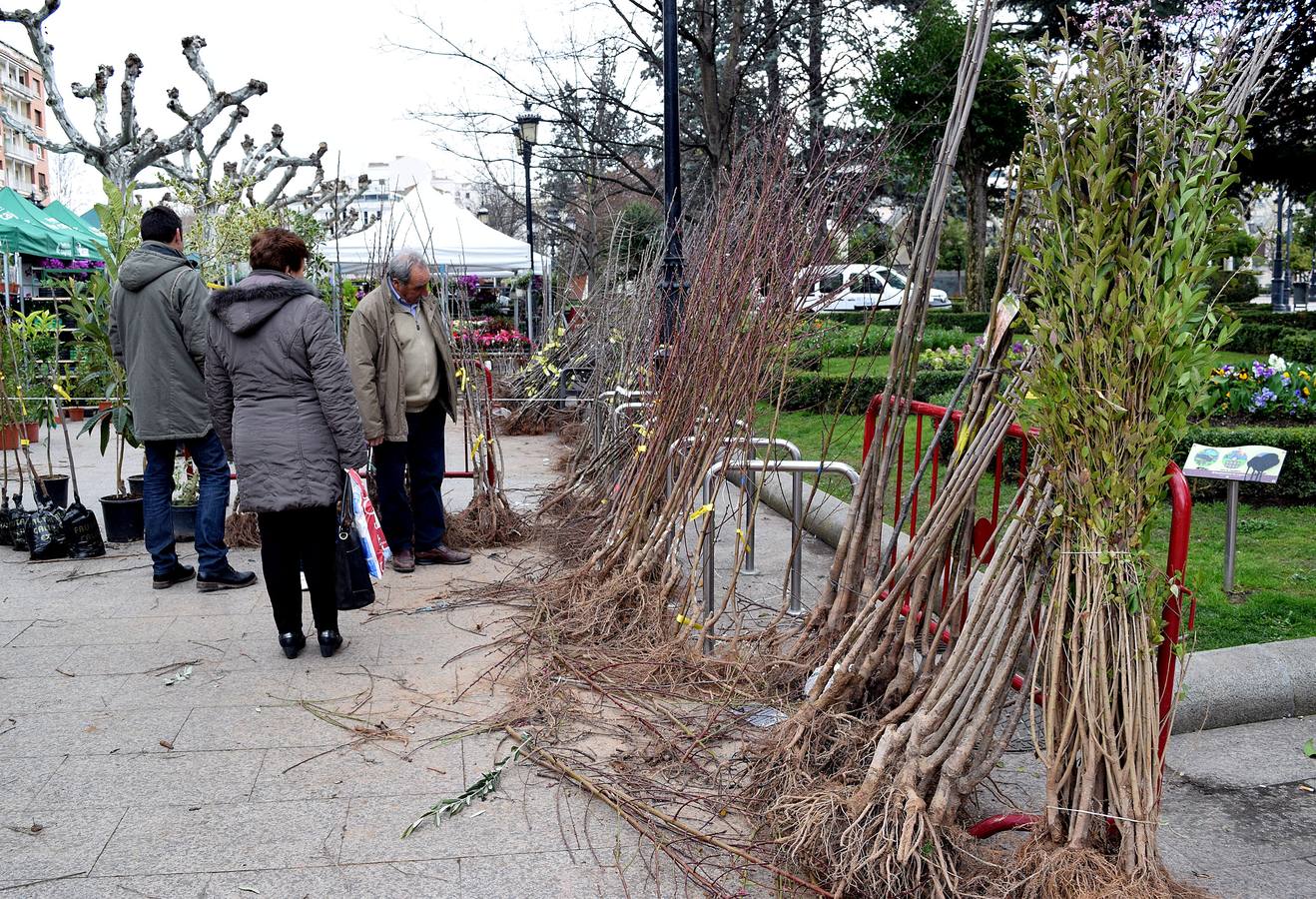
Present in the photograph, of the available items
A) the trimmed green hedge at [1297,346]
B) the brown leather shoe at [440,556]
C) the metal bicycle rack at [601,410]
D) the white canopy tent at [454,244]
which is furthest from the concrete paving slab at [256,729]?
the trimmed green hedge at [1297,346]

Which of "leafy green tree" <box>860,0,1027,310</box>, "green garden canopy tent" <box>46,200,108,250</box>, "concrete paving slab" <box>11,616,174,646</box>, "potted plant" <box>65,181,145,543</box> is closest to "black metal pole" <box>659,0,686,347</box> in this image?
"potted plant" <box>65,181,145,543</box>

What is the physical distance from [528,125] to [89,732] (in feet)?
46.9

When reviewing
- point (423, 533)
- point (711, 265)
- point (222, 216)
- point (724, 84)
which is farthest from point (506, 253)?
point (711, 265)

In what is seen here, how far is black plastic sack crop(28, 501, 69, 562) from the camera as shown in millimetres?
6344

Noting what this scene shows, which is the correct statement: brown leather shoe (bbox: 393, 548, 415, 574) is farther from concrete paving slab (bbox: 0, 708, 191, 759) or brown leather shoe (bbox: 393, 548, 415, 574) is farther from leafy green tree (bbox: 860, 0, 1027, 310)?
leafy green tree (bbox: 860, 0, 1027, 310)

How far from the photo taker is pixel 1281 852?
3.09m

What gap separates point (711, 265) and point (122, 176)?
62.8 ft

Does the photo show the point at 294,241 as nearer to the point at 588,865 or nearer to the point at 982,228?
the point at 588,865

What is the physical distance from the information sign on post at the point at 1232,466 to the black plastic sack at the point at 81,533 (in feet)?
18.9

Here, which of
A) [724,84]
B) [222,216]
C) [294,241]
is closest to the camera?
[294,241]

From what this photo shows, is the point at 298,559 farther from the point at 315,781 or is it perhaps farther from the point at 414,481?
the point at 414,481

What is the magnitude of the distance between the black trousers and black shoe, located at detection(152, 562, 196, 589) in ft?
4.95

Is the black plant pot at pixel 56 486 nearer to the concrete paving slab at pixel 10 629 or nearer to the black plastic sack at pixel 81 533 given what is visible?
the black plastic sack at pixel 81 533

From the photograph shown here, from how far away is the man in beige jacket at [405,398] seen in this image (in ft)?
18.6
